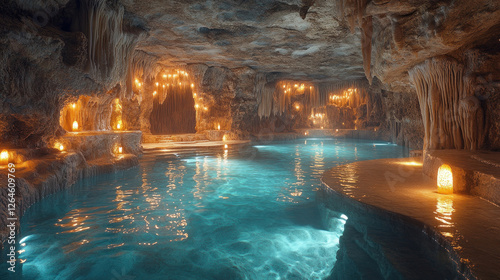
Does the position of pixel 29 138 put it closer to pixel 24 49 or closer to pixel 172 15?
pixel 24 49

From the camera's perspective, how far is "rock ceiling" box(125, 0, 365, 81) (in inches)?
338

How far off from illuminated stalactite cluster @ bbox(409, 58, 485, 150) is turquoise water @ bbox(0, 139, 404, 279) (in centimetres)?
314

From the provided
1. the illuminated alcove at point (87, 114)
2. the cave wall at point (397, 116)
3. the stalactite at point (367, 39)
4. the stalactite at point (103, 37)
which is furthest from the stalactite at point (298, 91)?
the stalactite at point (367, 39)

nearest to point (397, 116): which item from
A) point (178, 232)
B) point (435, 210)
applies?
point (435, 210)

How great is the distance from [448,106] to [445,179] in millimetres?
2798

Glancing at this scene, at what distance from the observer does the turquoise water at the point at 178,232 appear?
3.41m

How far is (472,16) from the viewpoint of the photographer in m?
4.82

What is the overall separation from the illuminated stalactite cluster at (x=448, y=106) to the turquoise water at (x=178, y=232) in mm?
3145

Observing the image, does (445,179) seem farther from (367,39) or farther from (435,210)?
(367,39)

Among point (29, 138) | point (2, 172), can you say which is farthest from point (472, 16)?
point (29, 138)

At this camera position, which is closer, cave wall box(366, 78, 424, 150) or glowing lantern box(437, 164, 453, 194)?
glowing lantern box(437, 164, 453, 194)

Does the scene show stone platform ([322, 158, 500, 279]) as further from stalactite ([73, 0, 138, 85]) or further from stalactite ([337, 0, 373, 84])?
stalactite ([73, 0, 138, 85])

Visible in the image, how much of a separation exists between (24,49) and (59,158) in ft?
8.04

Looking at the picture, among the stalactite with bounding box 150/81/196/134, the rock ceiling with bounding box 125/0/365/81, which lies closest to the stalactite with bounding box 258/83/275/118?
the rock ceiling with bounding box 125/0/365/81
